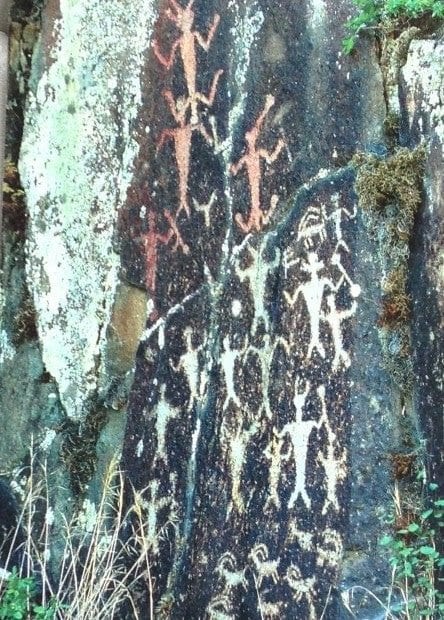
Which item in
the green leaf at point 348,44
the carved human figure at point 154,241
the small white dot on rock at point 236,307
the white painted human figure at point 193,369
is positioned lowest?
the white painted human figure at point 193,369

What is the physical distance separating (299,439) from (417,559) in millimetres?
634

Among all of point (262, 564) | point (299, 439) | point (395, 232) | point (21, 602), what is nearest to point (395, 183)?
point (395, 232)

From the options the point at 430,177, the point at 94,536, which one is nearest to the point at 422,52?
the point at 430,177

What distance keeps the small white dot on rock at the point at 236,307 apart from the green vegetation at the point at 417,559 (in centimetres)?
104

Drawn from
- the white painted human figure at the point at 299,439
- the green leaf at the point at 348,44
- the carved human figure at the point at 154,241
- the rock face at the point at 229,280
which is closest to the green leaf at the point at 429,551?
the rock face at the point at 229,280

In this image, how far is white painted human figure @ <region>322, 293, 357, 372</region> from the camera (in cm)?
350

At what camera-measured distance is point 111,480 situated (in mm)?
4000

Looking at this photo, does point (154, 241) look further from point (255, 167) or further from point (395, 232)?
point (395, 232)

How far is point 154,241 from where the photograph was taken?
13.6 ft

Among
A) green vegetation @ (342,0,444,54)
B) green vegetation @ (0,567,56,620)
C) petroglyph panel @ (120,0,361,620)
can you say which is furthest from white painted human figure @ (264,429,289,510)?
green vegetation @ (342,0,444,54)

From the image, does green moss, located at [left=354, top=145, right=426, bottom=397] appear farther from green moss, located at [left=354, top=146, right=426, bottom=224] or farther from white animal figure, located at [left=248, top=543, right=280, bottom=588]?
white animal figure, located at [left=248, top=543, right=280, bottom=588]

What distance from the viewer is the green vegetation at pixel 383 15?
11.9 feet

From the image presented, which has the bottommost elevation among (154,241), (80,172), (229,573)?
(229,573)

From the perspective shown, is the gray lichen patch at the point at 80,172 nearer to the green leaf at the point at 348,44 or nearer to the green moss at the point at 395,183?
the green leaf at the point at 348,44
